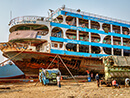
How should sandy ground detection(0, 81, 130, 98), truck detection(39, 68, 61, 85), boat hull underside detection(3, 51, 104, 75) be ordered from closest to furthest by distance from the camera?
sandy ground detection(0, 81, 130, 98)
truck detection(39, 68, 61, 85)
boat hull underside detection(3, 51, 104, 75)

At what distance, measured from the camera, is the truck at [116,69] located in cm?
1445

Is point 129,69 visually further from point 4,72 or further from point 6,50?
point 4,72

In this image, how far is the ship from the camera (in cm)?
1711

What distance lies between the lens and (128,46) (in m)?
24.4

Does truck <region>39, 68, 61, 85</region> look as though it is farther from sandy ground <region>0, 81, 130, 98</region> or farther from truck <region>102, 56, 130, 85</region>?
truck <region>102, 56, 130, 85</region>

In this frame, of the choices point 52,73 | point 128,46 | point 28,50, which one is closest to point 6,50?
point 28,50

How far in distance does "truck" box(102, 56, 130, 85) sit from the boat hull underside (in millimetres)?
4711

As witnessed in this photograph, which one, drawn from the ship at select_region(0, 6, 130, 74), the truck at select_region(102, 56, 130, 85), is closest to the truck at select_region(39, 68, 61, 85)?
the ship at select_region(0, 6, 130, 74)

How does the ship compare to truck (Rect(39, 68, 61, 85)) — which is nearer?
truck (Rect(39, 68, 61, 85))

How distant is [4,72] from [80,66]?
9372 millimetres

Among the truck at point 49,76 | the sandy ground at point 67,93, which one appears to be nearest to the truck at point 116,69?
the sandy ground at point 67,93

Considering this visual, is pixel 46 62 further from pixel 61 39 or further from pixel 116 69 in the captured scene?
pixel 116 69

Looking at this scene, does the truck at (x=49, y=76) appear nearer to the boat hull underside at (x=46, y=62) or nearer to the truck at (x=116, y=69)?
the boat hull underside at (x=46, y=62)

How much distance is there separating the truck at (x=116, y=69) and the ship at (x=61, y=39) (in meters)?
4.53
